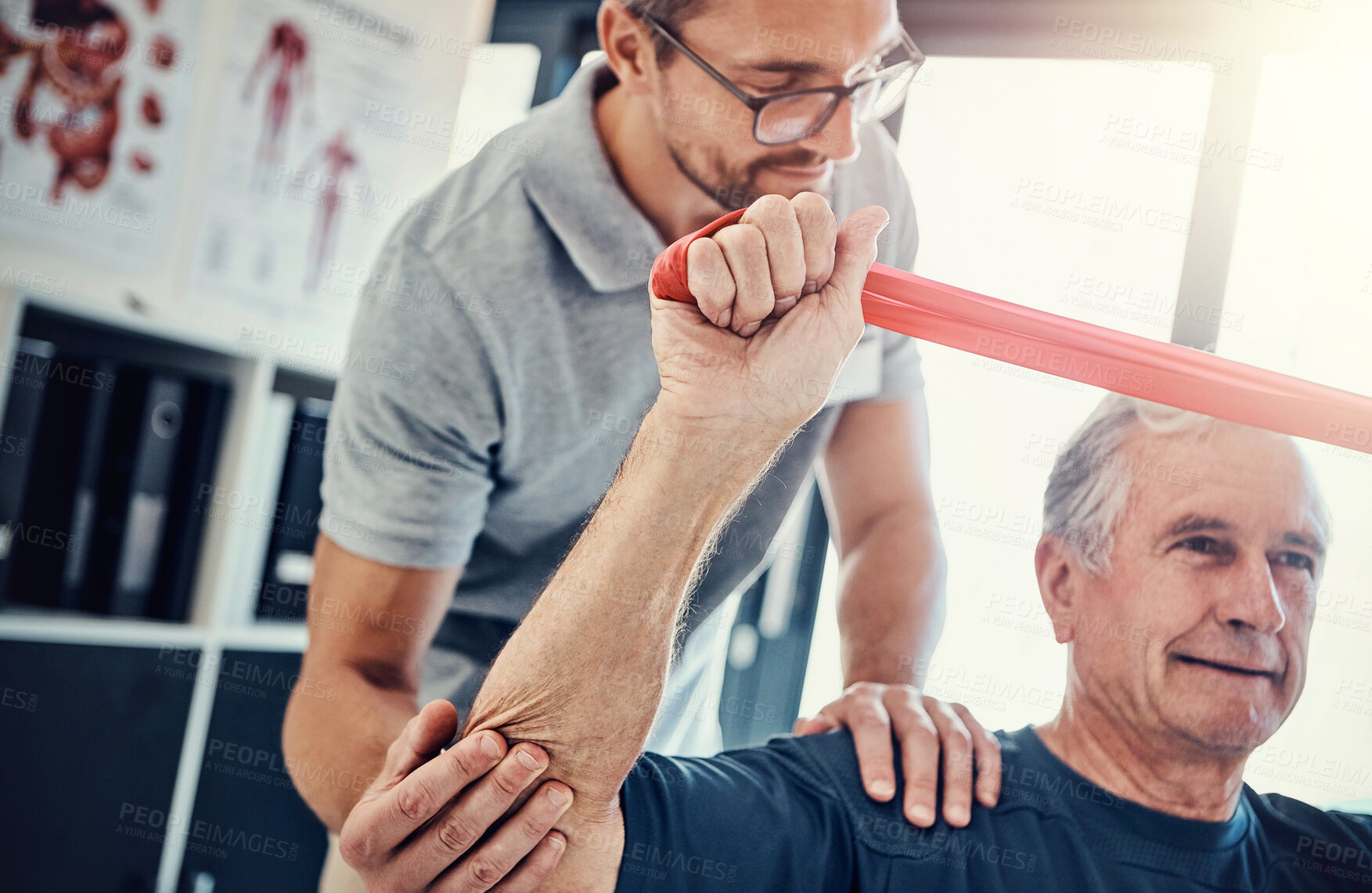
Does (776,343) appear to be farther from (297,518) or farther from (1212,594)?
(297,518)

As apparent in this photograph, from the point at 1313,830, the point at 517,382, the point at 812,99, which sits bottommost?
the point at 1313,830

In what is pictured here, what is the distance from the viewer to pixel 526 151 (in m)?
1.18

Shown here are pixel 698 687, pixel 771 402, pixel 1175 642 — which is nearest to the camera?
pixel 771 402

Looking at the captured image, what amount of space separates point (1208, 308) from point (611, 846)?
0.94 meters

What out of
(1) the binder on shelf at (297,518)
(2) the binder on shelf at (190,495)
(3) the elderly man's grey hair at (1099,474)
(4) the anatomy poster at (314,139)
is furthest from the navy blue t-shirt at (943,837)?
(4) the anatomy poster at (314,139)

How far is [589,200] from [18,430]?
2.86 feet

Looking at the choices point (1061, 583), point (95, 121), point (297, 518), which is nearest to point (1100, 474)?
point (1061, 583)

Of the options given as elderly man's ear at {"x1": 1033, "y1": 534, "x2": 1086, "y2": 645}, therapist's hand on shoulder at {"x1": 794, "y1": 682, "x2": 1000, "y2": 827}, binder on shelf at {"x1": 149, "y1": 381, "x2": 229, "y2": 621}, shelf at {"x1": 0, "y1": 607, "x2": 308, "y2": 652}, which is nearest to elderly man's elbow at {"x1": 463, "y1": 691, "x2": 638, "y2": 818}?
therapist's hand on shoulder at {"x1": 794, "y1": 682, "x2": 1000, "y2": 827}

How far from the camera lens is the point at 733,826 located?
90 centimetres

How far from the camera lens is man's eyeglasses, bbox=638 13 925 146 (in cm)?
105

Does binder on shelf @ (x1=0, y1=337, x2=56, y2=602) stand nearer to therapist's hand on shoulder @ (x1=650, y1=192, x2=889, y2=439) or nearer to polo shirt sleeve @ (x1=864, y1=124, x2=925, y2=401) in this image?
therapist's hand on shoulder @ (x1=650, y1=192, x2=889, y2=439)

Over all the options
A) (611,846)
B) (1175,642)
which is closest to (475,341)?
(611,846)

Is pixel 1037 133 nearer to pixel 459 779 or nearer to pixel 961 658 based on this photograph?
pixel 961 658

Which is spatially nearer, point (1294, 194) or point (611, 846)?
point (611, 846)
